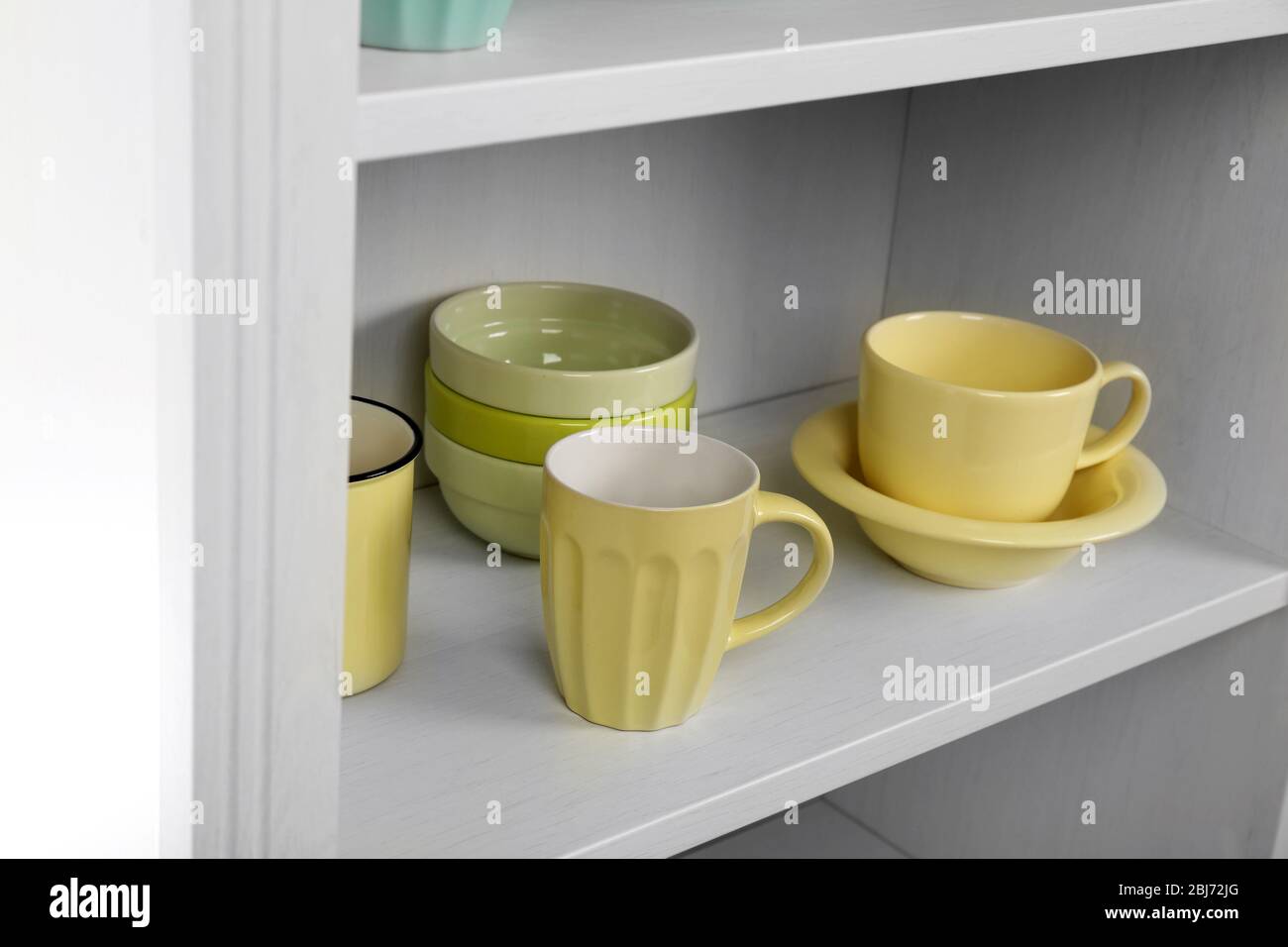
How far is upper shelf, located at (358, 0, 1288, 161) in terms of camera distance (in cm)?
48

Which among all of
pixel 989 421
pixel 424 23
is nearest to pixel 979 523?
pixel 989 421

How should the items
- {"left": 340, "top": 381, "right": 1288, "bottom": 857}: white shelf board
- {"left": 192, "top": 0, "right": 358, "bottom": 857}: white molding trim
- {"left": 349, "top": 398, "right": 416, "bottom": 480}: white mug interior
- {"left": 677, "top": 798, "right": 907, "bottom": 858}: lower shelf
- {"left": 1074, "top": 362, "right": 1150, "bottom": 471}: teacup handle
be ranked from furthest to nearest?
{"left": 677, "top": 798, "right": 907, "bottom": 858}: lower shelf, {"left": 1074, "top": 362, "right": 1150, "bottom": 471}: teacup handle, {"left": 349, "top": 398, "right": 416, "bottom": 480}: white mug interior, {"left": 340, "top": 381, "right": 1288, "bottom": 857}: white shelf board, {"left": 192, "top": 0, "right": 358, "bottom": 857}: white molding trim

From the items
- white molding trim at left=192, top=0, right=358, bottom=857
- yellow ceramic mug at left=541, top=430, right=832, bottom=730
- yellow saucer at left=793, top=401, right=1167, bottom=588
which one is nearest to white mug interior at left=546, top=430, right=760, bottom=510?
yellow ceramic mug at left=541, top=430, right=832, bottom=730

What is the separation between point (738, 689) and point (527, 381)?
0.69 ft

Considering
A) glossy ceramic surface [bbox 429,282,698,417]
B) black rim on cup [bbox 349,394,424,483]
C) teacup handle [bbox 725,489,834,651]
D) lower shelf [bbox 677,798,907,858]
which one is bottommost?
lower shelf [bbox 677,798,907,858]

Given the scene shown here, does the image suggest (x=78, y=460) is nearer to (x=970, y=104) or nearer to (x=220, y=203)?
(x=220, y=203)

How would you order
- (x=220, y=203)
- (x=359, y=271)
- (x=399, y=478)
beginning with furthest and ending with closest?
(x=359, y=271) → (x=399, y=478) → (x=220, y=203)

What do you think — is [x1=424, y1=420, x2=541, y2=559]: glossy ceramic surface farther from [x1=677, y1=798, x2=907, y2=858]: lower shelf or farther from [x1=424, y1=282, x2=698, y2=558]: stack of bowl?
[x1=677, y1=798, x2=907, y2=858]: lower shelf

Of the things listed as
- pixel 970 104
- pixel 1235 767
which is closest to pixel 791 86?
pixel 970 104

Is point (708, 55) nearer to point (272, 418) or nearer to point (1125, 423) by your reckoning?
point (272, 418)

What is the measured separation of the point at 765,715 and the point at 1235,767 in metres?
0.40

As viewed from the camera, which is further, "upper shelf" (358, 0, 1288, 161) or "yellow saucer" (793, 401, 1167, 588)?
"yellow saucer" (793, 401, 1167, 588)
